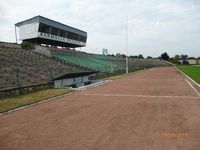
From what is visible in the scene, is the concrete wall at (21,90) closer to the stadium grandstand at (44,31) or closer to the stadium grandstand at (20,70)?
the stadium grandstand at (20,70)

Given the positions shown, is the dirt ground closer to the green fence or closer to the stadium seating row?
the stadium seating row

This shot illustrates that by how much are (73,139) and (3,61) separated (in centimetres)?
1755

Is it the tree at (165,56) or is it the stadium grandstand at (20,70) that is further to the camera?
the tree at (165,56)

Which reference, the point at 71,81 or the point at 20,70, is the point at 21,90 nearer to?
the point at 20,70

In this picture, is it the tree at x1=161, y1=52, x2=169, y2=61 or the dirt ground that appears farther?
the tree at x1=161, y1=52, x2=169, y2=61

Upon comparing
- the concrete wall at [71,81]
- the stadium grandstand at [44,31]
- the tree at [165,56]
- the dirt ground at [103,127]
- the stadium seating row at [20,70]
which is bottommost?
the dirt ground at [103,127]

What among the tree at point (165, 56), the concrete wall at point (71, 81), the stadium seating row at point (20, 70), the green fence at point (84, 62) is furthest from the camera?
the tree at point (165, 56)

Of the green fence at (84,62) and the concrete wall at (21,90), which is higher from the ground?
the green fence at (84,62)

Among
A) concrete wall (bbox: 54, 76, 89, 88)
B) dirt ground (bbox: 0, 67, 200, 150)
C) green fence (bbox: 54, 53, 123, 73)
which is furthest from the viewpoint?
green fence (bbox: 54, 53, 123, 73)

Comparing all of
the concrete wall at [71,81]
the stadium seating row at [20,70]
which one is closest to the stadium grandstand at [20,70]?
the stadium seating row at [20,70]

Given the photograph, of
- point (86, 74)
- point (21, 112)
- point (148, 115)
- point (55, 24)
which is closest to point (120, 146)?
point (148, 115)

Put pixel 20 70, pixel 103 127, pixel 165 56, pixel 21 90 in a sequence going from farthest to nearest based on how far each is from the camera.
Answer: pixel 165 56 < pixel 20 70 < pixel 21 90 < pixel 103 127

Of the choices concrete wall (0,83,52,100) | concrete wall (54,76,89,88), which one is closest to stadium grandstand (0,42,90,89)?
concrete wall (0,83,52,100)

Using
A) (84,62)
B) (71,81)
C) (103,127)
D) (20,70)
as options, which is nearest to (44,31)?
(84,62)
